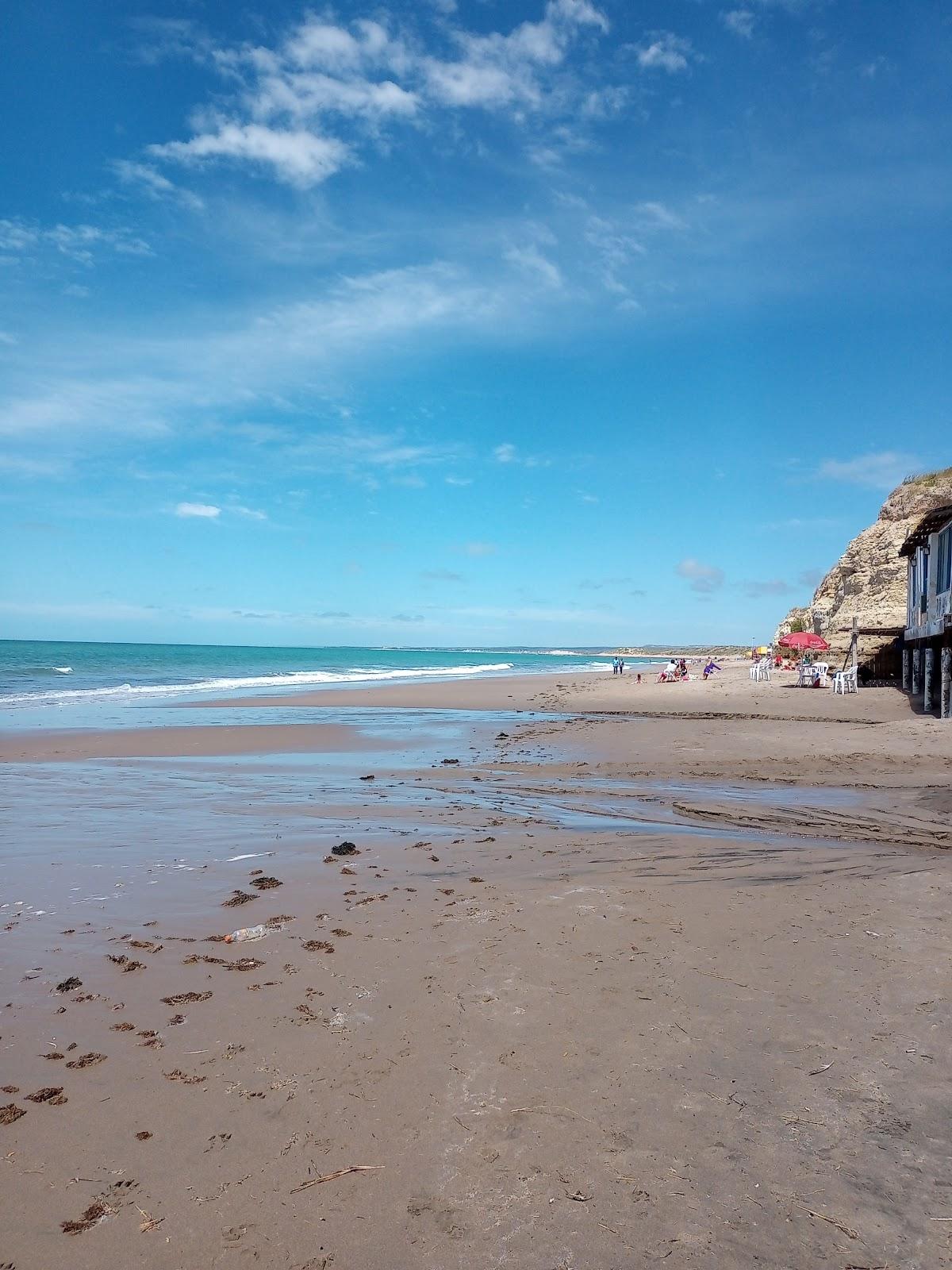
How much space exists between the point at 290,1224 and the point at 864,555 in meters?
47.5

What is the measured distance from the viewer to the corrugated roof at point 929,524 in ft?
76.3

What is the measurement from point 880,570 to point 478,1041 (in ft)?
146

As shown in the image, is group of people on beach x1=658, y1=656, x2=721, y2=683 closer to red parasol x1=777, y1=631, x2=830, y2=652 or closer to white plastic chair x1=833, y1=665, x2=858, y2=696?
red parasol x1=777, y1=631, x2=830, y2=652

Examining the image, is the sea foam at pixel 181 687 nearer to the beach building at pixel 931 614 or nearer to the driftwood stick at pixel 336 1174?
the beach building at pixel 931 614

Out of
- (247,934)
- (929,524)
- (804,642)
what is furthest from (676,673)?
(247,934)

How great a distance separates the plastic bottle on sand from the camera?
5672mm

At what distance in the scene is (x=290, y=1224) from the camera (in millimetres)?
2857

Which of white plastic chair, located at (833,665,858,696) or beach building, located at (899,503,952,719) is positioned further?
white plastic chair, located at (833,665,858,696)

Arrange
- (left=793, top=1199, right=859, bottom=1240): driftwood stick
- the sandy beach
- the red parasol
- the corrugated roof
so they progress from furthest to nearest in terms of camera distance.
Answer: the red parasol, the corrugated roof, the sandy beach, (left=793, top=1199, right=859, bottom=1240): driftwood stick

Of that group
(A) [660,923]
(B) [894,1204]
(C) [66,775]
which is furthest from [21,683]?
(B) [894,1204]

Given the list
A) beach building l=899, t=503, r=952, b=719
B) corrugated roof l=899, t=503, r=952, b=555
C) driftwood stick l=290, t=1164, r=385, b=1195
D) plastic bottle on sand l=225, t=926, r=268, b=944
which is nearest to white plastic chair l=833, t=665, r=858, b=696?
beach building l=899, t=503, r=952, b=719

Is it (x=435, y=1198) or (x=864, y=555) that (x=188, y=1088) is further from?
(x=864, y=555)

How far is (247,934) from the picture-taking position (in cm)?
575

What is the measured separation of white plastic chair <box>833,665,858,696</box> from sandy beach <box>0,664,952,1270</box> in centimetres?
1993
